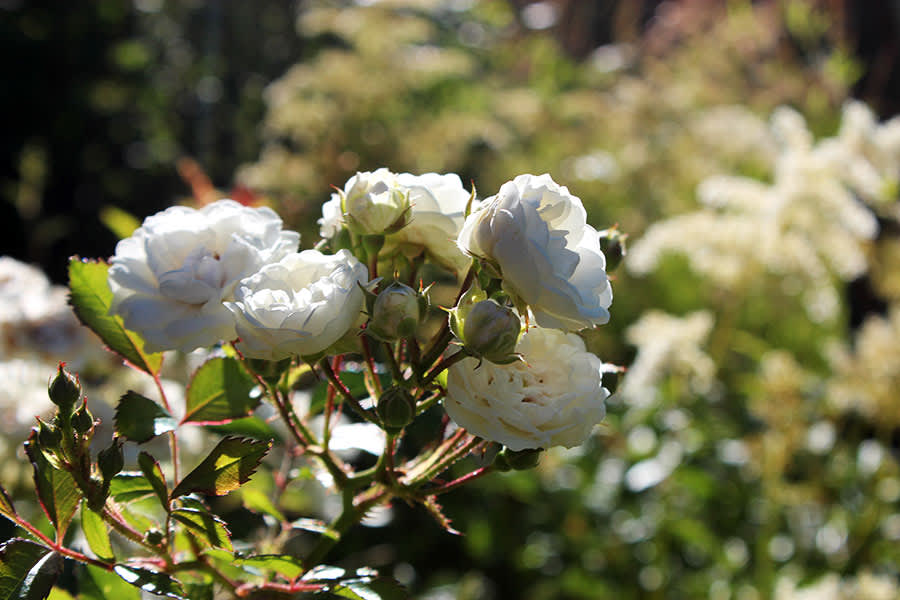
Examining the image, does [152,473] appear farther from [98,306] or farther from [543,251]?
[543,251]

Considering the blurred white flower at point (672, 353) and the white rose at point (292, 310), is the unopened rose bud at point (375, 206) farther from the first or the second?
the blurred white flower at point (672, 353)

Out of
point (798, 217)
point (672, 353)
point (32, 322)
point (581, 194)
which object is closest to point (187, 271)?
point (32, 322)

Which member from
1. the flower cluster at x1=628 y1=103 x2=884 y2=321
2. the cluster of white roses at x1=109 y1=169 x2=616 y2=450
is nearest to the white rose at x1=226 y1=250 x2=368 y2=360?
the cluster of white roses at x1=109 y1=169 x2=616 y2=450

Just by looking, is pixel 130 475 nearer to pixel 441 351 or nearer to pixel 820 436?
pixel 441 351

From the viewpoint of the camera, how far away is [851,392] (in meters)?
1.13

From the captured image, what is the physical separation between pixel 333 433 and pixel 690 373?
767mm

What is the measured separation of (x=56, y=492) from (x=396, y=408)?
0.56 feet

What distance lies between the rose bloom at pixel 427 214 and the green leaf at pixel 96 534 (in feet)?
0.60

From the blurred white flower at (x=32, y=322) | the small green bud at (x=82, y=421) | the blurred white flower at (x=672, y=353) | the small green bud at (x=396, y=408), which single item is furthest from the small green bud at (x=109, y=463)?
the blurred white flower at (x=672, y=353)

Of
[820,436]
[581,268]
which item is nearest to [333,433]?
[581,268]

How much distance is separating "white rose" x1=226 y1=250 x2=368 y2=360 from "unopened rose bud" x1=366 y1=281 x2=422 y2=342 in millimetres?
10

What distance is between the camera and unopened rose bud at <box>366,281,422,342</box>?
34cm

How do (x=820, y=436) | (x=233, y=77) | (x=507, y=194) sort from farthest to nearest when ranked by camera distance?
(x=233, y=77), (x=820, y=436), (x=507, y=194)

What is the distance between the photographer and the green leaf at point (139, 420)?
0.40m
